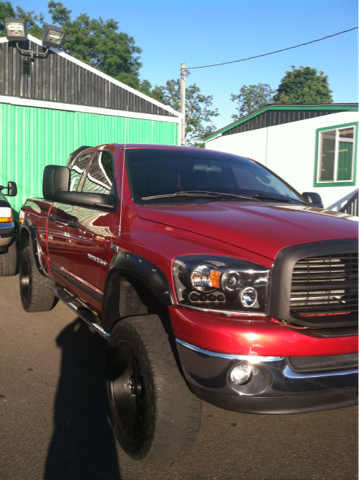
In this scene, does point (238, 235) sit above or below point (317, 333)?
above

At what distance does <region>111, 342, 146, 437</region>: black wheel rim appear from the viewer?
259 centimetres

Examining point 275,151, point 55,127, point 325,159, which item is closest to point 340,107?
point 325,159

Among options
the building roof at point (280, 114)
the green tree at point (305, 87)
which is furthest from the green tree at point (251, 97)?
the building roof at point (280, 114)

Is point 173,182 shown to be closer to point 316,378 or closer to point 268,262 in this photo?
point 268,262

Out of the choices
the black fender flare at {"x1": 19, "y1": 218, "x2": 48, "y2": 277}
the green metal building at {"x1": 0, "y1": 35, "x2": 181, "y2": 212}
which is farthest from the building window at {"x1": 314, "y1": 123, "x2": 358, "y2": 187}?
the black fender flare at {"x1": 19, "y1": 218, "x2": 48, "y2": 277}

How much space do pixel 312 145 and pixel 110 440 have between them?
1244 cm

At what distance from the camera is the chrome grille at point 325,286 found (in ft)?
7.44

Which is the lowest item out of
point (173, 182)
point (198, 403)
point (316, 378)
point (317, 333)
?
point (198, 403)

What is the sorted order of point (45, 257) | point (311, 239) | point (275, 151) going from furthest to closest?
point (275, 151) → point (45, 257) → point (311, 239)

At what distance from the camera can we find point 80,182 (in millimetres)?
4445

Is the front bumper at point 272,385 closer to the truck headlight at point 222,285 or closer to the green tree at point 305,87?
the truck headlight at point 222,285

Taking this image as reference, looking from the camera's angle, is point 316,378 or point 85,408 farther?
point 85,408

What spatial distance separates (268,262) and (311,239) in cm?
27

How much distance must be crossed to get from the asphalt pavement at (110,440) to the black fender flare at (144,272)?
97 centimetres
